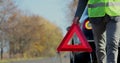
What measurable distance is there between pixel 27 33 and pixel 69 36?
103 meters

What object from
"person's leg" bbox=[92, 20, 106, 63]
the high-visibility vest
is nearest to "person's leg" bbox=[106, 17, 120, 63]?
the high-visibility vest

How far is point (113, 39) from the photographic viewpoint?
6.41 metres

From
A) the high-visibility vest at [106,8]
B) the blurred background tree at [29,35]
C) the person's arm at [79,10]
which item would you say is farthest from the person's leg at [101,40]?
the blurred background tree at [29,35]

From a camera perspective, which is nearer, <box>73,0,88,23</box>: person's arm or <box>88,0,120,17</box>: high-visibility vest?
<box>88,0,120,17</box>: high-visibility vest

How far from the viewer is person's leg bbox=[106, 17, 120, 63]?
6.34 meters

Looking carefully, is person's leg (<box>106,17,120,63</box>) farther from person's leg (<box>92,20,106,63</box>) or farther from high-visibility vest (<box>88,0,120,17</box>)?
person's leg (<box>92,20,106,63</box>)

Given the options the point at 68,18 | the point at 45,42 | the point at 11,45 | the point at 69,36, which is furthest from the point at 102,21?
the point at 45,42

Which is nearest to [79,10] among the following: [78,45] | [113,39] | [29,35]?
[78,45]

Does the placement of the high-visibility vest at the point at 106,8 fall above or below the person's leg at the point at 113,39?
above

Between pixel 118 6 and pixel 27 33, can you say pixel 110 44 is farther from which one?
pixel 27 33

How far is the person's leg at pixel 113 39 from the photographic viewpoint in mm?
6340

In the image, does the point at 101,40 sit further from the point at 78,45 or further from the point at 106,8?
the point at 78,45

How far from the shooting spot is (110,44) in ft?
21.0

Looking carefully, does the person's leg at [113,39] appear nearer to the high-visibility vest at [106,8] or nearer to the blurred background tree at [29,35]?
the high-visibility vest at [106,8]
